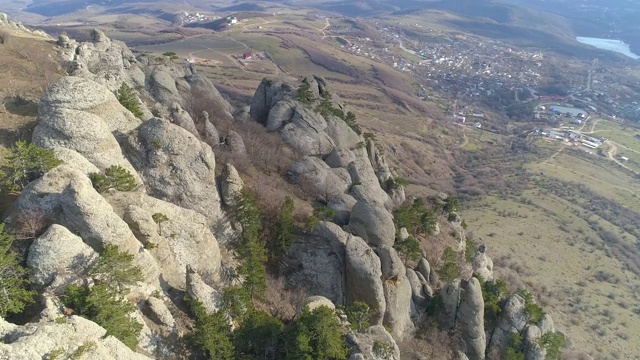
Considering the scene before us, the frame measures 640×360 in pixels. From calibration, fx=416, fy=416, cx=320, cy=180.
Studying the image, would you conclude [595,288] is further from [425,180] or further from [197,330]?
[197,330]

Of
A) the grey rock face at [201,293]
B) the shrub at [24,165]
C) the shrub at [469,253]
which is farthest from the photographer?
the shrub at [469,253]

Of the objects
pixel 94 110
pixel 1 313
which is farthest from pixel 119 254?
pixel 94 110

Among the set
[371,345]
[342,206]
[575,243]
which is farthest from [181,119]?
[575,243]

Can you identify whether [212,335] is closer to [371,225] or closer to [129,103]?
[371,225]

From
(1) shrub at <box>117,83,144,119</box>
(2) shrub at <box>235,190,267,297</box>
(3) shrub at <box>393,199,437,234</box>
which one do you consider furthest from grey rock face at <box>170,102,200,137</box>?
(3) shrub at <box>393,199,437,234</box>

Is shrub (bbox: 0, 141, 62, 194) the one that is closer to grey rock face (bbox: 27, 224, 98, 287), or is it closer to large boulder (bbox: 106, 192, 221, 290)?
large boulder (bbox: 106, 192, 221, 290)

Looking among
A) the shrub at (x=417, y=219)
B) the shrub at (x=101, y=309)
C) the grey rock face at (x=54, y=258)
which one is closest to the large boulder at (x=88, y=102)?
the grey rock face at (x=54, y=258)

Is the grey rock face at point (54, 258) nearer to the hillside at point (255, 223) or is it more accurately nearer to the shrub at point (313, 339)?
the hillside at point (255, 223)
